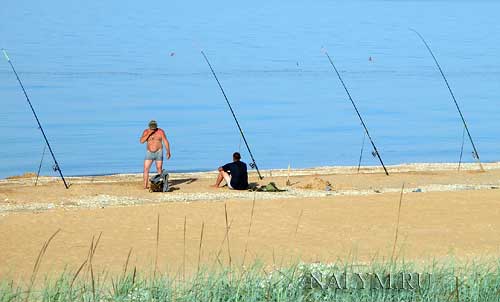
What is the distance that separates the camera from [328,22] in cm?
8606

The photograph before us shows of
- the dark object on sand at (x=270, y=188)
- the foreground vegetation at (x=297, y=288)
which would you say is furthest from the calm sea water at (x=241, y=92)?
the foreground vegetation at (x=297, y=288)

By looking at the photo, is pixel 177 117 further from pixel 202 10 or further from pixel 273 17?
pixel 202 10

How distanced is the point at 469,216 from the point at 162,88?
26913mm

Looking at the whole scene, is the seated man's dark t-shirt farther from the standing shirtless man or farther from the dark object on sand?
the standing shirtless man

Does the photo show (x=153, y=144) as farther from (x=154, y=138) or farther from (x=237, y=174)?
(x=237, y=174)

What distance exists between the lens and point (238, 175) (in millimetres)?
18703

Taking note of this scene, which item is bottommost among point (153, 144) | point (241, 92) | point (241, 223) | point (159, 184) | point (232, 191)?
point (241, 223)

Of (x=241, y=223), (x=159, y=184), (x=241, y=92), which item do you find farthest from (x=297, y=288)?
(x=241, y=92)

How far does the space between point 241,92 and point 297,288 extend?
32.2 metres

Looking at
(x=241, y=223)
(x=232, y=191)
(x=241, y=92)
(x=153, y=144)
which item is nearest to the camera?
(x=241, y=223)

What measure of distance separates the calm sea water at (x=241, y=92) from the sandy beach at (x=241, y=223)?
725 centimetres

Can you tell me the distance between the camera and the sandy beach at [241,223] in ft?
40.8

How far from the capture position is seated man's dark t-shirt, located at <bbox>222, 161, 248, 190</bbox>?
1867cm

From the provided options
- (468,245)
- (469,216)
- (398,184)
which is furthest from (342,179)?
(468,245)
